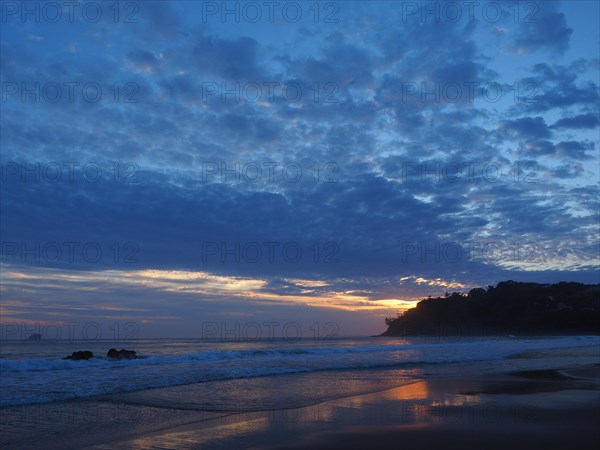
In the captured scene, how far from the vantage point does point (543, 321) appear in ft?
351

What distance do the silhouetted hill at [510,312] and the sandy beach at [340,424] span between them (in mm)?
99644

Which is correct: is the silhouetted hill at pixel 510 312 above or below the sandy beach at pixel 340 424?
above

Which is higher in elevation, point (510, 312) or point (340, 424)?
point (510, 312)

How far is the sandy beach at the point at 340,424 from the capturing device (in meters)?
7.94

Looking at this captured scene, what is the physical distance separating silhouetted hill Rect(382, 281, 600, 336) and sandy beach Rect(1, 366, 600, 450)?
99.6m

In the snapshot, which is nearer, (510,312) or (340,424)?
(340,424)

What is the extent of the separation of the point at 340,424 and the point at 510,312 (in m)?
119

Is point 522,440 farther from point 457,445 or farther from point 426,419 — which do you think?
point 426,419

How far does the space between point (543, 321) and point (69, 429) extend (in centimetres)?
11397

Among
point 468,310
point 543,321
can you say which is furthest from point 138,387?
point 468,310

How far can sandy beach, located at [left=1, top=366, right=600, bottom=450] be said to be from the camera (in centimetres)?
794

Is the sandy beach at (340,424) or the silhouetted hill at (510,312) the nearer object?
the sandy beach at (340,424)

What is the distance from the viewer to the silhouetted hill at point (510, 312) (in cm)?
10450

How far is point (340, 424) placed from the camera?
373 inches
